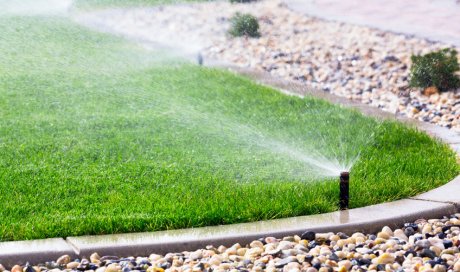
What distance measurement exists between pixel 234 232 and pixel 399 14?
26.9 feet

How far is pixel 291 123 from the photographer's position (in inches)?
247

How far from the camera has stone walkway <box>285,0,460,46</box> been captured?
10484mm

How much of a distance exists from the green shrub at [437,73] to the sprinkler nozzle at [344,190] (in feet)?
11.3

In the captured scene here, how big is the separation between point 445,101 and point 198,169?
2.86 m

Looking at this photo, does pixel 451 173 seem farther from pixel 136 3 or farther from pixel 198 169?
pixel 136 3

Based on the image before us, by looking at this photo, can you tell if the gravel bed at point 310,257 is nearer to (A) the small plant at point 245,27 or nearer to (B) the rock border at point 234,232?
(B) the rock border at point 234,232

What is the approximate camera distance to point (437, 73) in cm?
759

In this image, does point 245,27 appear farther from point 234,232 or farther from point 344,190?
point 234,232

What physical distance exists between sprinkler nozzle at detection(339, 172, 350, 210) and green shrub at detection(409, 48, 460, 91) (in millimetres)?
3457

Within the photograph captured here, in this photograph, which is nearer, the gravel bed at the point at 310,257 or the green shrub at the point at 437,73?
the gravel bed at the point at 310,257

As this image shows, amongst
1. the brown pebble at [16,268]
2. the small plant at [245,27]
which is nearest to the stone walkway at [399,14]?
the small plant at [245,27]

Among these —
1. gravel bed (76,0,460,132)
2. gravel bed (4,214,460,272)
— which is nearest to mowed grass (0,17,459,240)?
gravel bed (4,214,460,272)

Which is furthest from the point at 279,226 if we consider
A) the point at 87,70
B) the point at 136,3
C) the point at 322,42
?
the point at 136,3

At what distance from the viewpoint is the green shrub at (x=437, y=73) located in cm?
759
